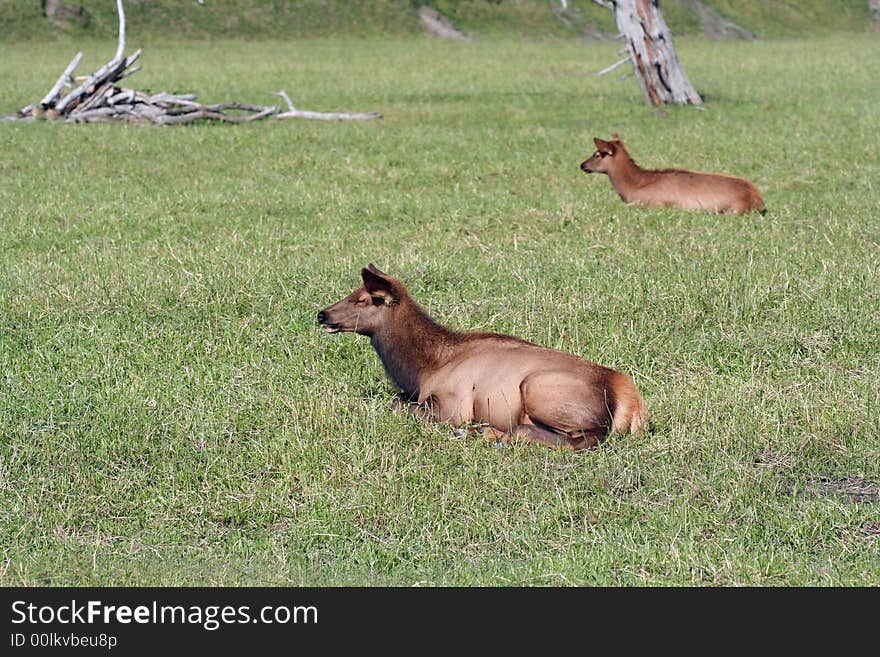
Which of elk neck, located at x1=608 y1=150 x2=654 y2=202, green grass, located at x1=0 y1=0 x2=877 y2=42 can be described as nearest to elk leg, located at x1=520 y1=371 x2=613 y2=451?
elk neck, located at x1=608 y1=150 x2=654 y2=202

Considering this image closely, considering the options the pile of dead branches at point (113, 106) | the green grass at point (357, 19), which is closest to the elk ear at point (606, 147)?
the pile of dead branches at point (113, 106)

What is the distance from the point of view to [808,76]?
1481 inches

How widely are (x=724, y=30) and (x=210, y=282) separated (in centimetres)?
7215

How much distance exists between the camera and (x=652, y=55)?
28.5m

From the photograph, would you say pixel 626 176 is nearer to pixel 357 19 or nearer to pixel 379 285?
pixel 379 285

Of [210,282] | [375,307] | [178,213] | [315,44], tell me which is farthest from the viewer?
[315,44]

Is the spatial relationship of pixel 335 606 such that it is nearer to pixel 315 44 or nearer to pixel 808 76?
pixel 808 76

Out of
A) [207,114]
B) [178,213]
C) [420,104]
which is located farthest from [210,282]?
[420,104]

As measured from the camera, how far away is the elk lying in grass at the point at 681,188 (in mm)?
14016

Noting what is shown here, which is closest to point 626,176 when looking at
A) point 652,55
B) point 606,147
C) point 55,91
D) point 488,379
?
point 606,147

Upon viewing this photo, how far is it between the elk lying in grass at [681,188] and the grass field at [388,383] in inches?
15.9

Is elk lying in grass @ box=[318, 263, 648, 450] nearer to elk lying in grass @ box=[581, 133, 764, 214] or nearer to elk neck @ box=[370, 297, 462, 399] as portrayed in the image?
elk neck @ box=[370, 297, 462, 399]

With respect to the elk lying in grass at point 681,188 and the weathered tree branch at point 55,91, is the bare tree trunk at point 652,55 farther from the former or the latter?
the elk lying in grass at point 681,188

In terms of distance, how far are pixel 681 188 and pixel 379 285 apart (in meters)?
7.85
